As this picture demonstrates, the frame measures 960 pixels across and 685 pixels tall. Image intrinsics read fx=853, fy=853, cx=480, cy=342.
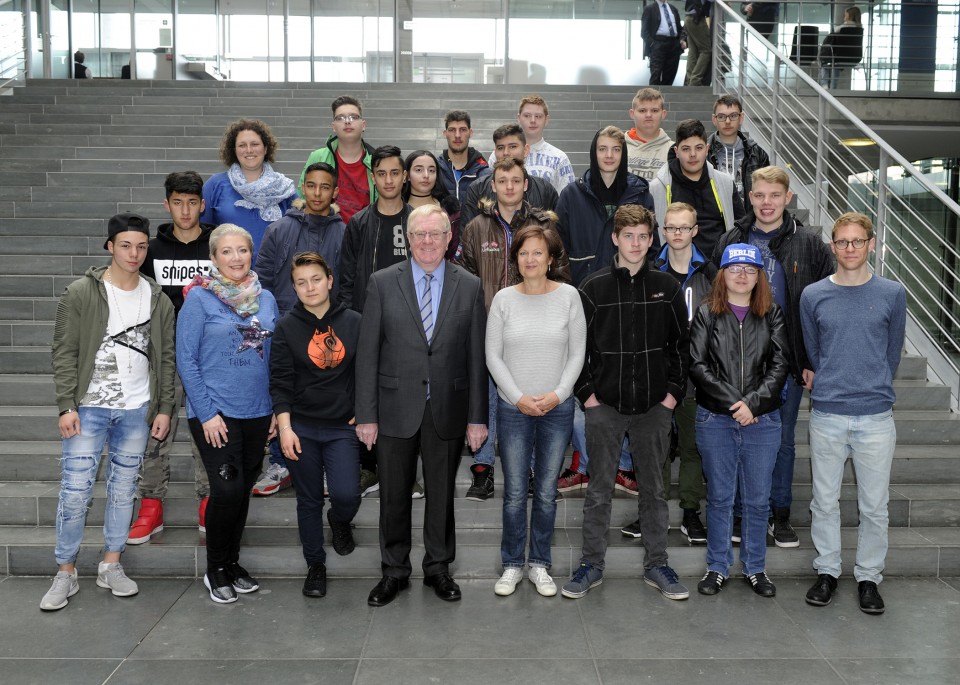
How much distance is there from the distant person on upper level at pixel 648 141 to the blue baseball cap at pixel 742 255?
1.62 metres

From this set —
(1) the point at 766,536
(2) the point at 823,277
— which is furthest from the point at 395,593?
(2) the point at 823,277

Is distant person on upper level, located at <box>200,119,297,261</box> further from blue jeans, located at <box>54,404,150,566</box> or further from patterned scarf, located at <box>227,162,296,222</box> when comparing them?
blue jeans, located at <box>54,404,150,566</box>

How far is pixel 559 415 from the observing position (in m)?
4.17

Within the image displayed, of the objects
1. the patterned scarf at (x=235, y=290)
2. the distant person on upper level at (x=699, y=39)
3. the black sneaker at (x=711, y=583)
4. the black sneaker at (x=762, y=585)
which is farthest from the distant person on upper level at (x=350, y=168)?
the distant person on upper level at (x=699, y=39)

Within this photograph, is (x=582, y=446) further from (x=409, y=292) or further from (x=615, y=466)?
(x=409, y=292)

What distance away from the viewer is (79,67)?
14352mm

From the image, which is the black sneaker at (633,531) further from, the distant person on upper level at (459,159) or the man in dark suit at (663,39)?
the man in dark suit at (663,39)

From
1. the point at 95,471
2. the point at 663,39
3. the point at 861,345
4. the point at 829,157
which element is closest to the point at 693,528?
the point at 861,345

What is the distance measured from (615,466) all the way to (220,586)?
205cm

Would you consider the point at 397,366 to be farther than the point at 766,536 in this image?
No

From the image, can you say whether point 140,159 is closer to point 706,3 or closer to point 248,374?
point 248,374

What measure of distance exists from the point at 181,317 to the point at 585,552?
91.0 inches

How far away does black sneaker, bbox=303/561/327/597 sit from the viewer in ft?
13.9

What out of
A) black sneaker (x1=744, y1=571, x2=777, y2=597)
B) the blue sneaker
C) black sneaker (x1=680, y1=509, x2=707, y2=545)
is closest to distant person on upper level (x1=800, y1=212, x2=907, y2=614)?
black sneaker (x1=744, y1=571, x2=777, y2=597)
